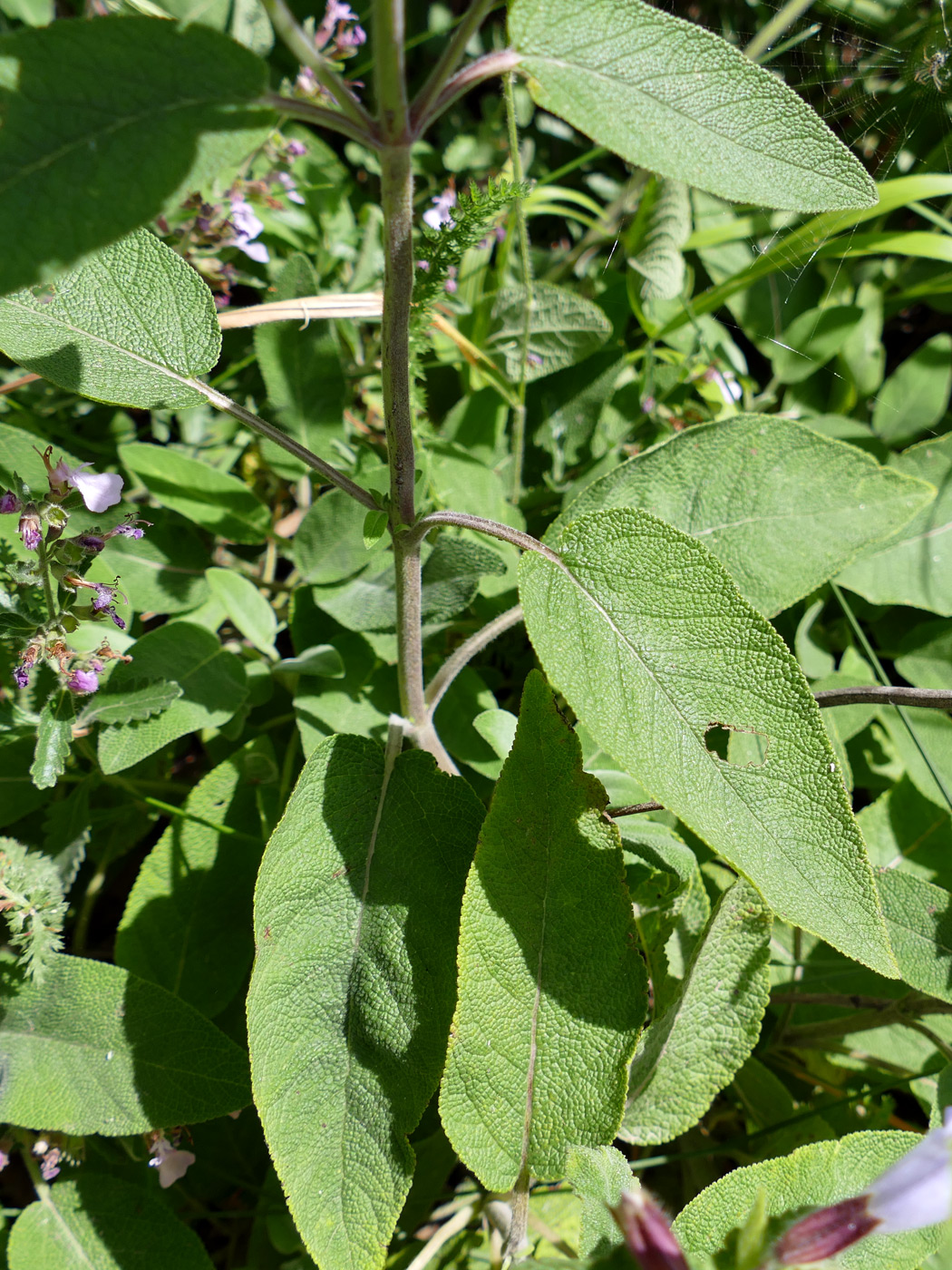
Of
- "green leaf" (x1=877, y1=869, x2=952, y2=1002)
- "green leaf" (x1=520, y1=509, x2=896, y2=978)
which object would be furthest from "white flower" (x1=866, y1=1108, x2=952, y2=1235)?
"green leaf" (x1=877, y1=869, x2=952, y2=1002)

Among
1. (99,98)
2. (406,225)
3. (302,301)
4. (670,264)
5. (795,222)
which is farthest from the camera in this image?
(795,222)

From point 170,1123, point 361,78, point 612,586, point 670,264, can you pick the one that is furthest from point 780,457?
point 361,78

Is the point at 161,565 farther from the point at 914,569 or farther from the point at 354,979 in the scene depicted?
the point at 914,569

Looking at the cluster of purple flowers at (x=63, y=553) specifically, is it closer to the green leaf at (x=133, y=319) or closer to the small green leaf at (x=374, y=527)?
the green leaf at (x=133, y=319)

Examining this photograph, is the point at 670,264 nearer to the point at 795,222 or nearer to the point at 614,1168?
the point at 795,222

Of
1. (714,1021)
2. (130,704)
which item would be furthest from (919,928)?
(130,704)

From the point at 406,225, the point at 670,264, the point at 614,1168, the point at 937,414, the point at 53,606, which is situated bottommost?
the point at 614,1168

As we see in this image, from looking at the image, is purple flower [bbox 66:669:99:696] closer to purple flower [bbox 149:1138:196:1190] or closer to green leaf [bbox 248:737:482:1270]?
green leaf [bbox 248:737:482:1270]
